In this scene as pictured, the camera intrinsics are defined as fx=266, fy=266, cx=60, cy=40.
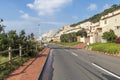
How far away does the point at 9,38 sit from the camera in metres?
24.0

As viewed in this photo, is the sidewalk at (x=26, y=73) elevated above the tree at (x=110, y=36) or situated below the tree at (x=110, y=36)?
below

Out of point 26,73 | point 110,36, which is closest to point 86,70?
Answer: point 26,73

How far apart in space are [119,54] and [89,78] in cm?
2280

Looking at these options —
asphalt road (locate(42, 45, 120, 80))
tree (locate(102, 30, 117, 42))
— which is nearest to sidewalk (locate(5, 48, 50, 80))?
asphalt road (locate(42, 45, 120, 80))

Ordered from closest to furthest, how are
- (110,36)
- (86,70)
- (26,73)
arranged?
1. (26,73)
2. (86,70)
3. (110,36)

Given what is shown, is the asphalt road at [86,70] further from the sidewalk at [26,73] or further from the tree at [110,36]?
the tree at [110,36]

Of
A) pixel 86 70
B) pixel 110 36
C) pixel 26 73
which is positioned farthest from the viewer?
pixel 110 36

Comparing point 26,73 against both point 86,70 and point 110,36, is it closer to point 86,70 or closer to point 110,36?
point 86,70

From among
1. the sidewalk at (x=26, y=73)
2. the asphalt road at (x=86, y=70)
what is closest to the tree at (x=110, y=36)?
the asphalt road at (x=86, y=70)

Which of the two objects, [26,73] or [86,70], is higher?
[26,73]

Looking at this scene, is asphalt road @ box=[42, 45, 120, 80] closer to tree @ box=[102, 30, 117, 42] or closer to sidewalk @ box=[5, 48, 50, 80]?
sidewalk @ box=[5, 48, 50, 80]

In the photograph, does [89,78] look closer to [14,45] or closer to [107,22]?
[14,45]

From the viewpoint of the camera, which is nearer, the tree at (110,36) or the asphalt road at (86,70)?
the asphalt road at (86,70)

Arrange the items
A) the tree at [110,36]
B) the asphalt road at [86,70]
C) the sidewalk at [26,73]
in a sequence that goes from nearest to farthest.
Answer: the sidewalk at [26,73] → the asphalt road at [86,70] → the tree at [110,36]
